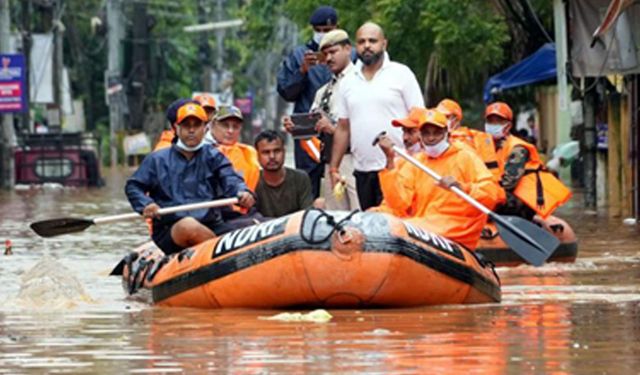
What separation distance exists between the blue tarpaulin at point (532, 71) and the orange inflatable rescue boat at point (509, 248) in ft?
41.9

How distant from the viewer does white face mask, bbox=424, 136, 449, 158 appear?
45.9ft

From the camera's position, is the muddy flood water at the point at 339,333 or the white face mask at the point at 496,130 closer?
the muddy flood water at the point at 339,333

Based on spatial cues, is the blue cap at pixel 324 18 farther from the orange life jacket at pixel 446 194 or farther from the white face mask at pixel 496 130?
the orange life jacket at pixel 446 194

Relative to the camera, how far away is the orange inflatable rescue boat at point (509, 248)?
1720cm

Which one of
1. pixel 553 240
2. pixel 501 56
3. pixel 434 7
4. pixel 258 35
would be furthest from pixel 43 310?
pixel 258 35

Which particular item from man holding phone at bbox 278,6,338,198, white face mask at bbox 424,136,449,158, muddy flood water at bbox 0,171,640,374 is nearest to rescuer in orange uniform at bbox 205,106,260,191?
man holding phone at bbox 278,6,338,198

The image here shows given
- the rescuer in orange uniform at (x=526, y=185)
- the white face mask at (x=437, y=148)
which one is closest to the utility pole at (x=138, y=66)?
the rescuer in orange uniform at (x=526, y=185)

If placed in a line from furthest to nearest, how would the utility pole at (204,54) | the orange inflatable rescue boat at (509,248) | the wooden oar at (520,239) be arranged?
the utility pole at (204,54)
the orange inflatable rescue boat at (509,248)
the wooden oar at (520,239)

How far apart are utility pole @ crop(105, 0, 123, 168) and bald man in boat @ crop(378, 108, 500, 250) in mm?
45417

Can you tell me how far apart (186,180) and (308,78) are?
9.99 feet

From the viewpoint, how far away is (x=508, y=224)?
13.7 meters

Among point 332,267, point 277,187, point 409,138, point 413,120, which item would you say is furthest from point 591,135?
point 332,267

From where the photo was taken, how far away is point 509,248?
1706 cm

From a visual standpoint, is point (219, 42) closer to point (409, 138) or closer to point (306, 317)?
point (409, 138)
